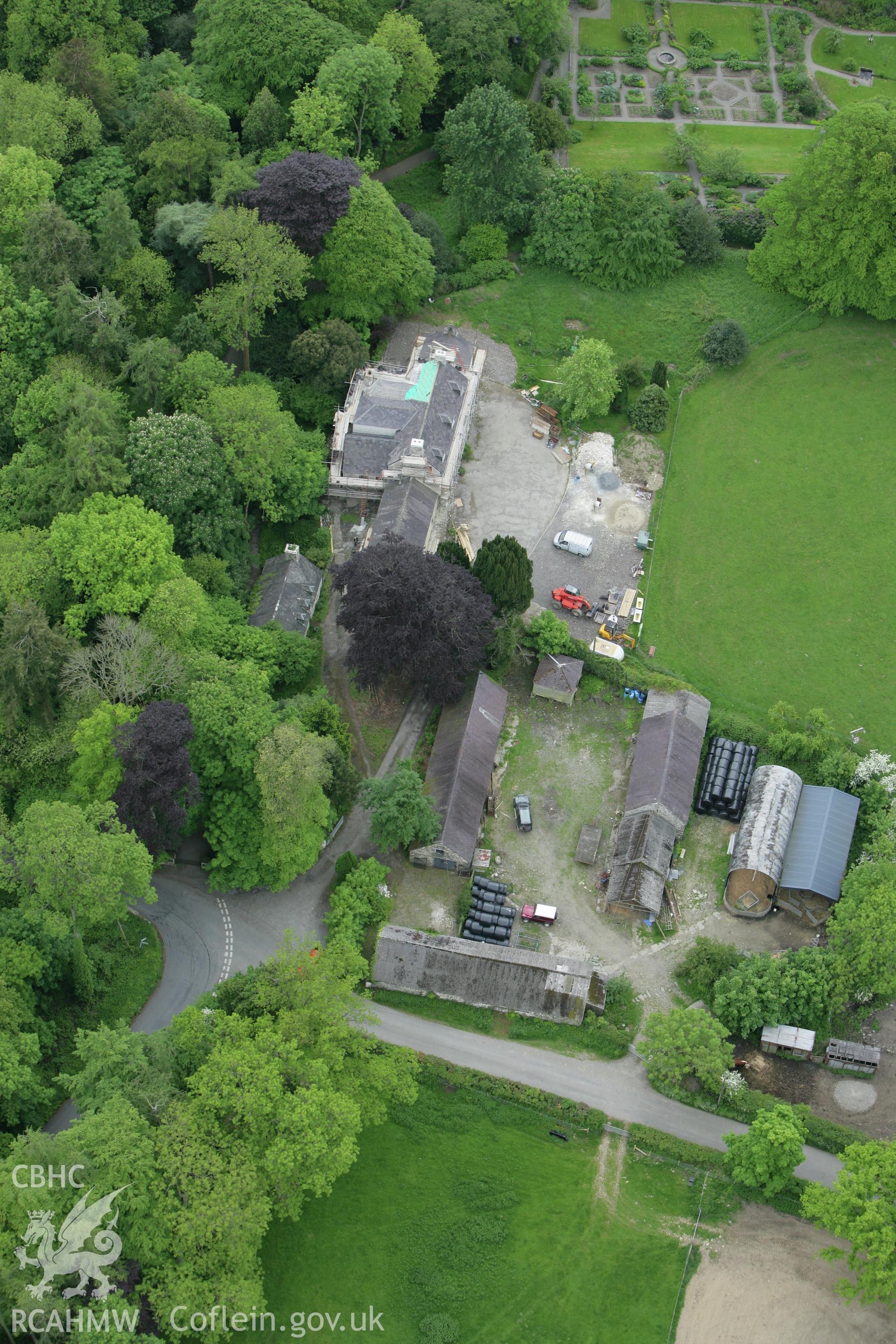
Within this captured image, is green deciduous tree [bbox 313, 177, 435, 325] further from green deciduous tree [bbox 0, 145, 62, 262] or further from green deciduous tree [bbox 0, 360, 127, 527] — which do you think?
green deciduous tree [bbox 0, 145, 62, 262]

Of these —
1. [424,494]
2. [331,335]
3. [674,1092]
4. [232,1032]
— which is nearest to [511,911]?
[674,1092]

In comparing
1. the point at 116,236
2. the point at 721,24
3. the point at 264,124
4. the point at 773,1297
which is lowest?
the point at 773,1297

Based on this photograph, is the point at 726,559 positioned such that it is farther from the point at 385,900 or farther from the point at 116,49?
the point at 116,49

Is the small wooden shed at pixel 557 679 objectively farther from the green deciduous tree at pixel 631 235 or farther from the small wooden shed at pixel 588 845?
the green deciduous tree at pixel 631 235

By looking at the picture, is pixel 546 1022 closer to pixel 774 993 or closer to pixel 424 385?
pixel 774 993

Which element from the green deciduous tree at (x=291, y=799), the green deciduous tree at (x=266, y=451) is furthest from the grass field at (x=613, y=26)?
the green deciduous tree at (x=291, y=799)

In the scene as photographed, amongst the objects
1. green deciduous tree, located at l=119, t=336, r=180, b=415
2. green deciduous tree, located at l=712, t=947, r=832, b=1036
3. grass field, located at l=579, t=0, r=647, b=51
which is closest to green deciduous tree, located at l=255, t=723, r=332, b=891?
green deciduous tree, located at l=712, t=947, r=832, b=1036

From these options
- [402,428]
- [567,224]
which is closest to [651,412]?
[402,428]
